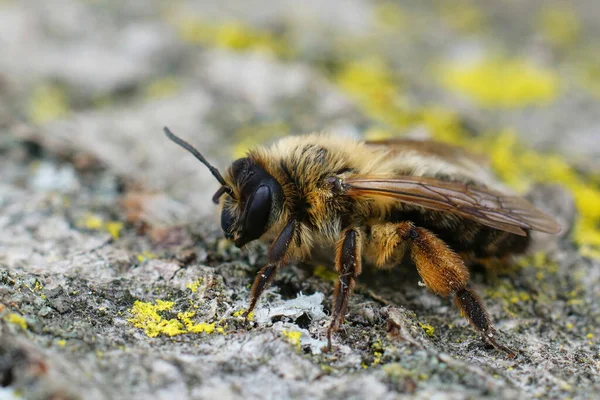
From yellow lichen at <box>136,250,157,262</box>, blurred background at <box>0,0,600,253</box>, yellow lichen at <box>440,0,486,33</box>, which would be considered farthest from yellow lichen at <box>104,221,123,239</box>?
yellow lichen at <box>440,0,486,33</box>

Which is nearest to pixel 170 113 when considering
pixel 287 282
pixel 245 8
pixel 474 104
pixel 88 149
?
pixel 88 149

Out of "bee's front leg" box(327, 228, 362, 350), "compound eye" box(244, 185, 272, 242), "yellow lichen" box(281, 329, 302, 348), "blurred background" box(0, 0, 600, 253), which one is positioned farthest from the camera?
"blurred background" box(0, 0, 600, 253)

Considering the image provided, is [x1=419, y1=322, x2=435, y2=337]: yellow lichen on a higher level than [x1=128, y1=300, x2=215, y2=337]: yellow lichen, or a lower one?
higher

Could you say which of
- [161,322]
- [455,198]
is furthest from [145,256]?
[455,198]

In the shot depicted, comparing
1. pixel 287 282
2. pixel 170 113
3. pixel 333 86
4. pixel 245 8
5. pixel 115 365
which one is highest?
pixel 245 8

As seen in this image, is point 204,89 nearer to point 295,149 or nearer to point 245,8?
point 245,8

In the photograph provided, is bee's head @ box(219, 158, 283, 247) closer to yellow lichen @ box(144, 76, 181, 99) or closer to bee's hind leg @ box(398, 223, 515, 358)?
bee's hind leg @ box(398, 223, 515, 358)

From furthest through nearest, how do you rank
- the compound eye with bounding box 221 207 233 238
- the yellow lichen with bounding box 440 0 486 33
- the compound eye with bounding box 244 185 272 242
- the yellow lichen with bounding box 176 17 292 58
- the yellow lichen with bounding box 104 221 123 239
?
the yellow lichen with bounding box 440 0 486 33
the yellow lichen with bounding box 176 17 292 58
the yellow lichen with bounding box 104 221 123 239
the compound eye with bounding box 221 207 233 238
the compound eye with bounding box 244 185 272 242

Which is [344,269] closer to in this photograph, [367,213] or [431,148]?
[367,213]

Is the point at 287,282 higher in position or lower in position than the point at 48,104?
lower
